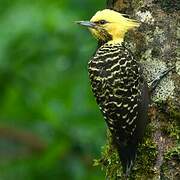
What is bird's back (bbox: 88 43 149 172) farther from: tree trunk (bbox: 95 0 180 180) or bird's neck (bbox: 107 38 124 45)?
bird's neck (bbox: 107 38 124 45)

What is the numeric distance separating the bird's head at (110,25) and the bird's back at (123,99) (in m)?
0.23

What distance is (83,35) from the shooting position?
25.5 feet

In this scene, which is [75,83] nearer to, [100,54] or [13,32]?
[13,32]

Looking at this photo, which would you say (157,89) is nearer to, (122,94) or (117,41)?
(122,94)

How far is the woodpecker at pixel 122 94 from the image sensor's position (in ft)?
17.8

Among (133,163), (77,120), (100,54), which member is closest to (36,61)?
(77,120)

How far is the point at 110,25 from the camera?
596cm

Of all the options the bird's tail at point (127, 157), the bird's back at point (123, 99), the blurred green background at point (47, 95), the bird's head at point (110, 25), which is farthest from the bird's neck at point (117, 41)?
the blurred green background at point (47, 95)

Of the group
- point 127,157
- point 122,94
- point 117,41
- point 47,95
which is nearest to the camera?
point 127,157

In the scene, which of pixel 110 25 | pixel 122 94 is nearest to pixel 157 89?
pixel 122 94

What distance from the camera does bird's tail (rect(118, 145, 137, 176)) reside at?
5379 millimetres

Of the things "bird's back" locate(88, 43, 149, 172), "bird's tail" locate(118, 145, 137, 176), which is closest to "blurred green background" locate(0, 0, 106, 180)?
"bird's back" locate(88, 43, 149, 172)

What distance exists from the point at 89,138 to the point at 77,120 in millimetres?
221

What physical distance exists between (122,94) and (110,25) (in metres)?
0.75
